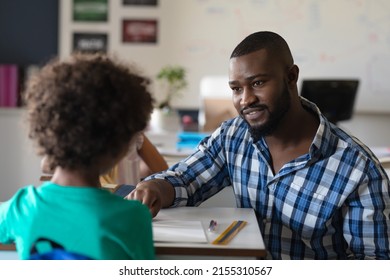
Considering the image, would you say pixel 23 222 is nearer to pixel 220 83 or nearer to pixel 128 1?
pixel 220 83

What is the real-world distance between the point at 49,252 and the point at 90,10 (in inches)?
138

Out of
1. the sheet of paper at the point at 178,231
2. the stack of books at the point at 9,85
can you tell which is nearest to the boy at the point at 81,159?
the sheet of paper at the point at 178,231

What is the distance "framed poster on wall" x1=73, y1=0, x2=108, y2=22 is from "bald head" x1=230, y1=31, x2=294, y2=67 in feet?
9.55

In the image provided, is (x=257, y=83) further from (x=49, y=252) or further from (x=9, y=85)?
(x=9, y=85)

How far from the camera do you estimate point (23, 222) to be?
950 mm

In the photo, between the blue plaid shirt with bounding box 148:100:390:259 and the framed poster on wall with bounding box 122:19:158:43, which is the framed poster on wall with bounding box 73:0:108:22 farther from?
the blue plaid shirt with bounding box 148:100:390:259

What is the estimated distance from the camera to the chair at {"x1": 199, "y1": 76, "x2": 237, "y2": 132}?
11.3ft

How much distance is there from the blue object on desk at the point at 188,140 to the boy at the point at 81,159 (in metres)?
1.84

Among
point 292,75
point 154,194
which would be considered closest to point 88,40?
point 292,75

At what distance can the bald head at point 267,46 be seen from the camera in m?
1.41

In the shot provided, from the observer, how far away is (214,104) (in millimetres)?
3586

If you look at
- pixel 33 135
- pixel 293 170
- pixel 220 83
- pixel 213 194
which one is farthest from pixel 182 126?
pixel 33 135

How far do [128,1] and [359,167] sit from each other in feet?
10.4

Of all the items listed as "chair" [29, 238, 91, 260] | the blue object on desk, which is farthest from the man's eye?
the blue object on desk
